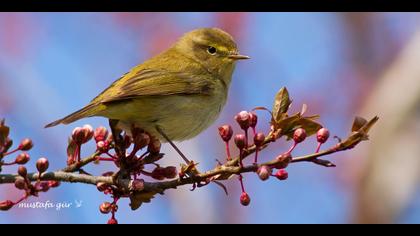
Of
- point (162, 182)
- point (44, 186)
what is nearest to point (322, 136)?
point (162, 182)

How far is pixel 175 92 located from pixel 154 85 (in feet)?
0.57

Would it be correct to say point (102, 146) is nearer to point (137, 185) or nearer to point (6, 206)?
point (137, 185)

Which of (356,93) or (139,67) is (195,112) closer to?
(139,67)

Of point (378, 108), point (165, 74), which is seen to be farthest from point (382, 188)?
point (165, 74)

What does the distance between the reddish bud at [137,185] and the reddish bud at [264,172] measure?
666mm

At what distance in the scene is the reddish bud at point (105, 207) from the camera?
307 cm

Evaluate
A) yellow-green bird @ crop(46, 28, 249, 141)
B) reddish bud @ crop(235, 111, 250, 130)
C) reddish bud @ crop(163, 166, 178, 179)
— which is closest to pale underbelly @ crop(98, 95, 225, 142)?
yellow-green bird @ crop(46, 28, 249, 141)

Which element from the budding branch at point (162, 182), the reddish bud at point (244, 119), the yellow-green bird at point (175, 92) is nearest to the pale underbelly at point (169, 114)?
the yellow-green bird at point (175, 92)

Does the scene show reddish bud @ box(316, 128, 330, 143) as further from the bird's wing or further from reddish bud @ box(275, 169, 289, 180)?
the bird's wing

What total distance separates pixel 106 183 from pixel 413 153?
4506 mm

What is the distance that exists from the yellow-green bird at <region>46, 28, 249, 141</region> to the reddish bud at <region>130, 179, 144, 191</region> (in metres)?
0.74

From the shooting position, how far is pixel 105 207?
3.08 meters

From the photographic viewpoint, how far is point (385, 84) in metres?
7.06

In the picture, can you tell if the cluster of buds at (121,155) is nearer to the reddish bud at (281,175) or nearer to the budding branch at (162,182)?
the budding branch at (162,182)
